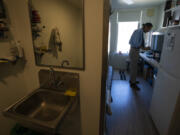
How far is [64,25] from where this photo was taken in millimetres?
1087

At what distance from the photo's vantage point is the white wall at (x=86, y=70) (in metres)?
0.93

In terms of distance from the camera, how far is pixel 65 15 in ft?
3.55

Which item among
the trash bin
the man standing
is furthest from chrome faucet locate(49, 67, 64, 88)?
the man standing

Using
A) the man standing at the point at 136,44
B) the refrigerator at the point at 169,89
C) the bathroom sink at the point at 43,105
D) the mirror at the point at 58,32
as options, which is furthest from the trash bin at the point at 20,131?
the man standing at the point at 136,44

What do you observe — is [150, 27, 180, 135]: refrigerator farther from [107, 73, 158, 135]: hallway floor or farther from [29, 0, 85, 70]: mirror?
[29, 0, 85, 70]: mirror

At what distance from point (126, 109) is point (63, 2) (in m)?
2.08

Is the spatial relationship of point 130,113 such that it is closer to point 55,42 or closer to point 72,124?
point 72,124

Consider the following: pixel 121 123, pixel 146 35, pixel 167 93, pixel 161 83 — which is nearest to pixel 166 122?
pixel 167 93

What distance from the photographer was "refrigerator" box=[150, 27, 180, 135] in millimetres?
1208

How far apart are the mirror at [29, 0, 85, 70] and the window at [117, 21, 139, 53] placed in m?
3.61

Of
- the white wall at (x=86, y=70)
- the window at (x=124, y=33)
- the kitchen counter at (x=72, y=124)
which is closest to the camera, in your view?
the white wall at (x=86, y=70)

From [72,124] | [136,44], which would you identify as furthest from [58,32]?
[136,44]

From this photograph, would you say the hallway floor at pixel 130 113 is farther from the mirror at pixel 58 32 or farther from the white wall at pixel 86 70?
the mirror at pixel 58 32

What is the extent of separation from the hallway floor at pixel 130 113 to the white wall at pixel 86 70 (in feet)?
2.12
